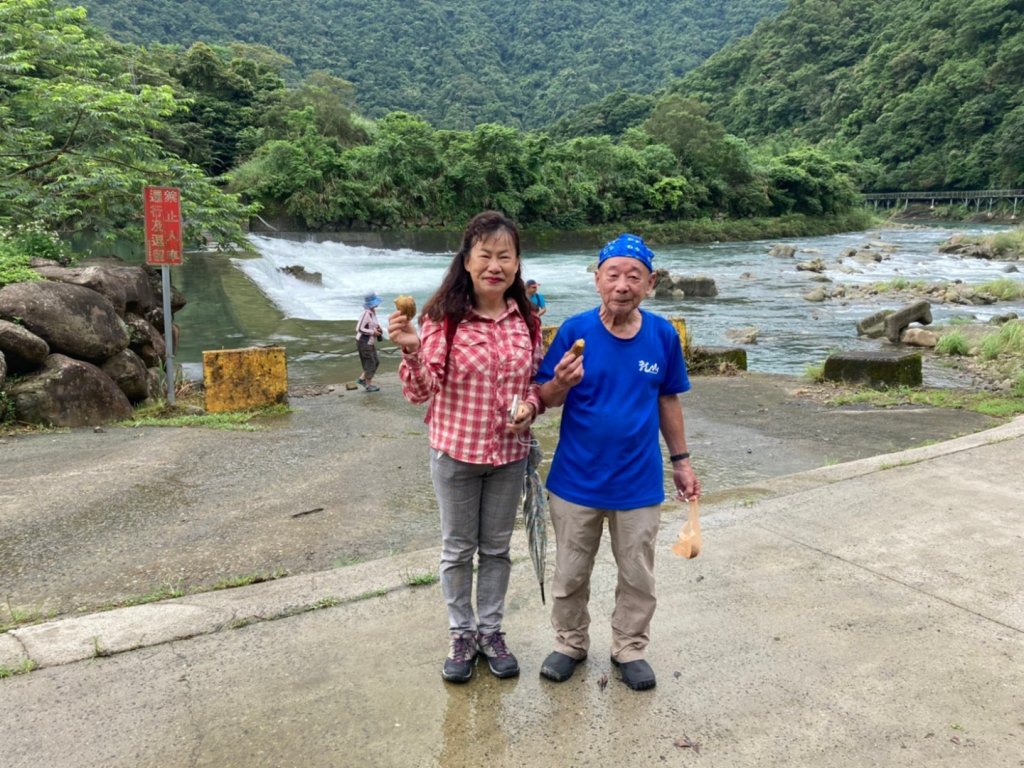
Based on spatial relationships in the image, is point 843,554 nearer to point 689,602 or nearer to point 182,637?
point 689,602

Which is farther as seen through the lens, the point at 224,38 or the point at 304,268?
the point at 224,38

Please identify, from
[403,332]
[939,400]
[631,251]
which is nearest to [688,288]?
[939,400]

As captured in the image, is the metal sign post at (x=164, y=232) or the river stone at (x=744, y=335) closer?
the metal sign post at (x=164, y=232)

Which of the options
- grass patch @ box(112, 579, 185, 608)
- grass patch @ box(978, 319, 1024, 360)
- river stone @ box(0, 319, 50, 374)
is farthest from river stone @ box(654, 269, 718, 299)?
grass patch @ box(112, 579, 185, 608)

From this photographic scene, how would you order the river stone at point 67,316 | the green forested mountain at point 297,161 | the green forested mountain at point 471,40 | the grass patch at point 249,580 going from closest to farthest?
the grass patch at point 249,580 → the river stone at point 67,316 → the green forested mountain at point 297,161 → the green forested mountain at point 471,40

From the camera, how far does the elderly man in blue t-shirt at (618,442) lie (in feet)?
7.63

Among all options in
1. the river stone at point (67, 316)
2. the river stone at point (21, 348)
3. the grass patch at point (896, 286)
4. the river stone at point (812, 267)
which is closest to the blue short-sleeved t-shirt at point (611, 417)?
the river stone at point (21, 348)

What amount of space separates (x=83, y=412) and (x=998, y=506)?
7404 millimetres

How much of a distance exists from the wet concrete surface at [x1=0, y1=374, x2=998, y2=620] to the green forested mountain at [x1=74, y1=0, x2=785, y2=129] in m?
70.9

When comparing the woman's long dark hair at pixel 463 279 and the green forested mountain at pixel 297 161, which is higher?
the green forested mountain at pixel 297 161

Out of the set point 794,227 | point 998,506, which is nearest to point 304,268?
point 998,506

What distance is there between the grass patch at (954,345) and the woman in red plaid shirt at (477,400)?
1120 centimetres

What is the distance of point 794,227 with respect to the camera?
44.5 m

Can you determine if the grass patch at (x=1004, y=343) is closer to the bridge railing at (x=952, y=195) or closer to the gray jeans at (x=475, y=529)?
the gray jeans at (x=475, y=529)
